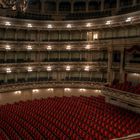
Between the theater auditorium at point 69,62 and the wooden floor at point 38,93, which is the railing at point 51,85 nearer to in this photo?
the theater auditorium at point 69,62

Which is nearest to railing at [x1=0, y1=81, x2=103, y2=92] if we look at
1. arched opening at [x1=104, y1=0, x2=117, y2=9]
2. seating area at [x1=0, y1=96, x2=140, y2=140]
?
seating area at [x1=0, y1=96, x2=140, y2=140]

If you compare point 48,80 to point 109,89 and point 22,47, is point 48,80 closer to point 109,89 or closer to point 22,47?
point 22,47

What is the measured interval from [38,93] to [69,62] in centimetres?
582

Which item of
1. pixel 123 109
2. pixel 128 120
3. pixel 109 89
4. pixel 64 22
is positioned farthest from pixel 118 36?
pixel 128 120

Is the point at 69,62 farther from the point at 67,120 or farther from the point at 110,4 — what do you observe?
the point at 67,120

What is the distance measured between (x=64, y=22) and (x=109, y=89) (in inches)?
510

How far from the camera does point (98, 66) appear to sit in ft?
103

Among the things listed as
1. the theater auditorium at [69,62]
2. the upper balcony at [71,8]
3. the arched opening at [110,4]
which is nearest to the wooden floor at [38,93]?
the theater auditorium at [69,62]

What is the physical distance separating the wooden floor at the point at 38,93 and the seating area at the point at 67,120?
4895 millimetres

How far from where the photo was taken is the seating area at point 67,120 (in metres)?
16.0

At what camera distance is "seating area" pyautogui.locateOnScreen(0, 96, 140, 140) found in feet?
52.5

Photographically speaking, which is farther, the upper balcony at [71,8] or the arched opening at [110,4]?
the arched opening at [110,4]

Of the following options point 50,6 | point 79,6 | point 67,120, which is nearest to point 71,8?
point 79,6

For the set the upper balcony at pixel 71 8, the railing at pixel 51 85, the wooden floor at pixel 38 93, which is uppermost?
the upper balcony at pixel 71 8
